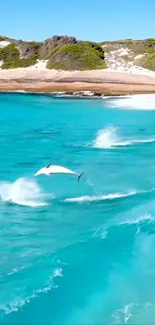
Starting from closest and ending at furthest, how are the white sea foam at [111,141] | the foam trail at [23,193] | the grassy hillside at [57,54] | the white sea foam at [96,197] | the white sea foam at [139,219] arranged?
1. the white sea foam at [139,219]
2. the foam trail at [23,193]
3. the white sea foam at [96,197]
4. the white sea foam at [111,141]
5. the grassy hillside at [57,54]

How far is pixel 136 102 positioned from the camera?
294 ft

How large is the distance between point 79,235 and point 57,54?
362 feet

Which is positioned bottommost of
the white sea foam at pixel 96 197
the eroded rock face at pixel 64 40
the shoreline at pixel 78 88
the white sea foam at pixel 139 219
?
the white sea foam at pixel 139 219

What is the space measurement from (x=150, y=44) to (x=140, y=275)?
432ft

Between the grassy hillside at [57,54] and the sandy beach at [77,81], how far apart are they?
482cm

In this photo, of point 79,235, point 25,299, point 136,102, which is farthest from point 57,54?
point 25,299

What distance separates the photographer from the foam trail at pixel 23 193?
28078mm

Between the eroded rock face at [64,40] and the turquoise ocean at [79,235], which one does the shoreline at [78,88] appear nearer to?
the eroded rock face at [64,40]

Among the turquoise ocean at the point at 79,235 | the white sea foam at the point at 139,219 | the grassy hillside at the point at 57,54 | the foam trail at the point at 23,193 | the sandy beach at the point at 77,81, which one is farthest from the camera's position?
the grassy hillside at the point at 57,54

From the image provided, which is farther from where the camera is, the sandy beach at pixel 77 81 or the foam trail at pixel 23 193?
the sandy beach at pixel 77 81

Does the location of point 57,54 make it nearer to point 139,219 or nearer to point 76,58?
point 76,58

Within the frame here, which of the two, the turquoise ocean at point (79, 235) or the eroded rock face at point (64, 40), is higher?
the eroded rock face at point (64, 40)

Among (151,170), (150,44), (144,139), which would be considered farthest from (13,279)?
(150,44)

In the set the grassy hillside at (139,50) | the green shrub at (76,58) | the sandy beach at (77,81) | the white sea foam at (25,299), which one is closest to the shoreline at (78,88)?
the sandy beach at (77,81)
